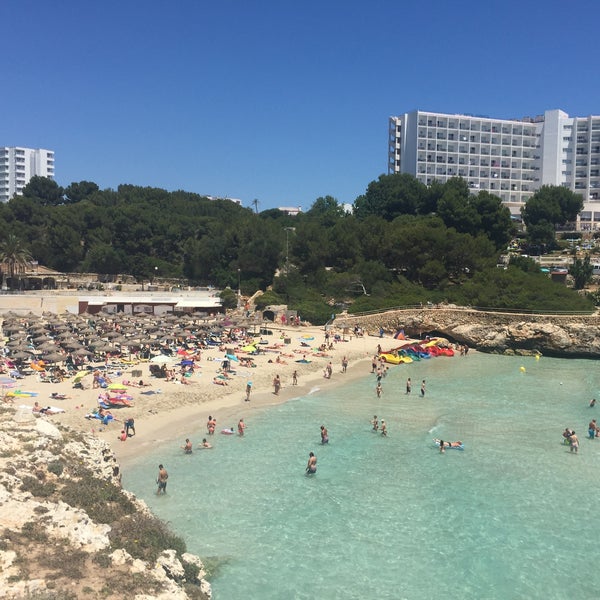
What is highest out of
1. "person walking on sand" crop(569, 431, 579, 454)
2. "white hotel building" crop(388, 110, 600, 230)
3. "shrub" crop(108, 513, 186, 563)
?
"white hotel building" crop(388, 110, 600, 230)

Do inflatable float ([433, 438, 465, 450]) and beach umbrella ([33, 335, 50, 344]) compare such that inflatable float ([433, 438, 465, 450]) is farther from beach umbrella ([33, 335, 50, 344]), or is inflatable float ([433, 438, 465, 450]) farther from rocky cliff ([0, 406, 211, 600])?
beach umbrella ([33, 335, 50, 344])

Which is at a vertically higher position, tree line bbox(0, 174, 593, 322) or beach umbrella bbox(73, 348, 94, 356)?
tree line bbox(0, 174, 593, 322)

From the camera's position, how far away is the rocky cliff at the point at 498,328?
3937 centimetres

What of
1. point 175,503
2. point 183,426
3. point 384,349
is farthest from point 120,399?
point 384,349

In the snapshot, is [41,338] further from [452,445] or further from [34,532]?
[34,532]

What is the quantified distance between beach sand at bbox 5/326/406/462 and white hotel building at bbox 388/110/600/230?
201 ft

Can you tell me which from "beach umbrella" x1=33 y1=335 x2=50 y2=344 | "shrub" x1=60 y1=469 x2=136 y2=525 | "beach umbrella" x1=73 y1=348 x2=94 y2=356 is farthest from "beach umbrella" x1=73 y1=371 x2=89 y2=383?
"shrub" x1=60 y1=469 x2=136 y2=525

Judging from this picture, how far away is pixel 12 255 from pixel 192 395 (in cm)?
3480

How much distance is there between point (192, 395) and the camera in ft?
81.6

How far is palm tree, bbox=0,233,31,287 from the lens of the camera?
169ft

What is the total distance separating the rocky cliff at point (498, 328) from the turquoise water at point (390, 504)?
14.7 meters

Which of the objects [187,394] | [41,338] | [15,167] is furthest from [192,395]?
[15,167]

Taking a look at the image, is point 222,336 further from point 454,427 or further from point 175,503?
point 175,503

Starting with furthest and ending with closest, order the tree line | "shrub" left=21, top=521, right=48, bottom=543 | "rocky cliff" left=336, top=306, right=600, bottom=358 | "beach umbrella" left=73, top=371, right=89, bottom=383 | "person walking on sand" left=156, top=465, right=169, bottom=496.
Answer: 1. the tree line
2. "rocky cliff" left=336, top=306, right=600, bottom=358
3. "beach umbrella" left=73, top=371, right=89, bottom=383
4. "person walking on sand" left=156, top=465, right=169, bottom=496
5. "shrub" left=21, top=521, right=48, bottom=543
